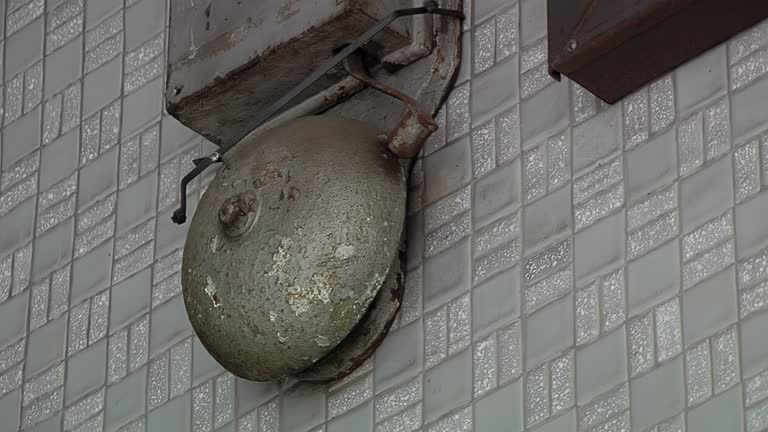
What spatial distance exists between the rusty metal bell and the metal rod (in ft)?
0.15

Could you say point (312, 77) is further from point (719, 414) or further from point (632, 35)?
point (719, 414)

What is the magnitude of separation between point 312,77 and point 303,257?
0.23 m

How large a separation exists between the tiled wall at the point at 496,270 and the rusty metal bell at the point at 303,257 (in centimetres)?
7

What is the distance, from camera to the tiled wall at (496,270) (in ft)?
5.10

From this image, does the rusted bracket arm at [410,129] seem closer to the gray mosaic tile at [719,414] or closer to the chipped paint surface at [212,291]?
the chipped paint surface at [212,291]

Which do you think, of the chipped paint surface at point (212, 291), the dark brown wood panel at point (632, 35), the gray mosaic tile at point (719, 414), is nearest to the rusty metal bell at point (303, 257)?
the chipped paint surface at point (212, 291)

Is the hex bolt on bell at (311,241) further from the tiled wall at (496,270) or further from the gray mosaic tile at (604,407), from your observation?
the gray mosaic tile at (604,407)

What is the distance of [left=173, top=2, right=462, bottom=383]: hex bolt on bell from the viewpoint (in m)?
1.70

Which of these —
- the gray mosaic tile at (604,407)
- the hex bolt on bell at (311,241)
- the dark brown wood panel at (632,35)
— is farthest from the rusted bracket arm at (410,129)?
the gray mosaic tile at (604,407)

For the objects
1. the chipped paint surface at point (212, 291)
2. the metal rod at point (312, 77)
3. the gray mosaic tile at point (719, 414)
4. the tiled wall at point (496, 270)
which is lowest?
the gray mosaic tile at point (719, 414)

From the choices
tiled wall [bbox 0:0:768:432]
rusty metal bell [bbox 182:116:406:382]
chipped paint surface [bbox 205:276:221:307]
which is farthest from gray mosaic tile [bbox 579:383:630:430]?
chipped paint surface [bbox 205:276:221:307]

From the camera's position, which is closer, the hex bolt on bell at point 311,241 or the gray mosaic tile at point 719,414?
the gray mosaic tile at point 719,414

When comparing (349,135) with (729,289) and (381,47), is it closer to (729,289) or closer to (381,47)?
(381,47)

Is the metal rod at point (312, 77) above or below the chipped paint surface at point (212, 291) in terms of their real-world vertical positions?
above
